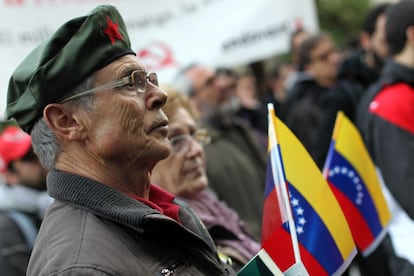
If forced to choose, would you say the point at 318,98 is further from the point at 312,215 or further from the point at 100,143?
the point at 100,143

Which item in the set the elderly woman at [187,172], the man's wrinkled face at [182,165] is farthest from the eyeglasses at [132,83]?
the man's wrinkled face at [182,165]

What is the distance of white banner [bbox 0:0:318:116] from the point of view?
14.4 feet

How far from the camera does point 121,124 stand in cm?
208

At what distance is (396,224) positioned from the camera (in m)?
3.69

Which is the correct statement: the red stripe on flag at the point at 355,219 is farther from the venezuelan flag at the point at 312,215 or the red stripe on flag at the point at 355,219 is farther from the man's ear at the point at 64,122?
the man's ear at the point at 64,122

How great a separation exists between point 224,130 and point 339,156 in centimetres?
198

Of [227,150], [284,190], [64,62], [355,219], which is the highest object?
[64,62]

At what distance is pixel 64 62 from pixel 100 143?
0.24 meters

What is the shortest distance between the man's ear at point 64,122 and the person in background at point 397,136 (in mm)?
1974

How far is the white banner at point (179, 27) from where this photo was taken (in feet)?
14.4

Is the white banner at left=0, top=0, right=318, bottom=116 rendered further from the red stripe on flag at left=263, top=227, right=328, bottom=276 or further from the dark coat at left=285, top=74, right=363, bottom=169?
the red stripe on flag at left=263, top=227, right=328, bottom=276

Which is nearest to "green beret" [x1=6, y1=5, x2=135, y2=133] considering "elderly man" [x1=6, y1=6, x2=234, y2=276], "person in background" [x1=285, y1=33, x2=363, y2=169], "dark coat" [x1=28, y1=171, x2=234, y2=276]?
"elderly man" [x1=6, y1=6, x2=234, y2=276]

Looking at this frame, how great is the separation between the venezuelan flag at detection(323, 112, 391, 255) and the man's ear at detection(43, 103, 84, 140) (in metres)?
1.55

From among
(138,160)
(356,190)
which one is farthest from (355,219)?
(138,160)
